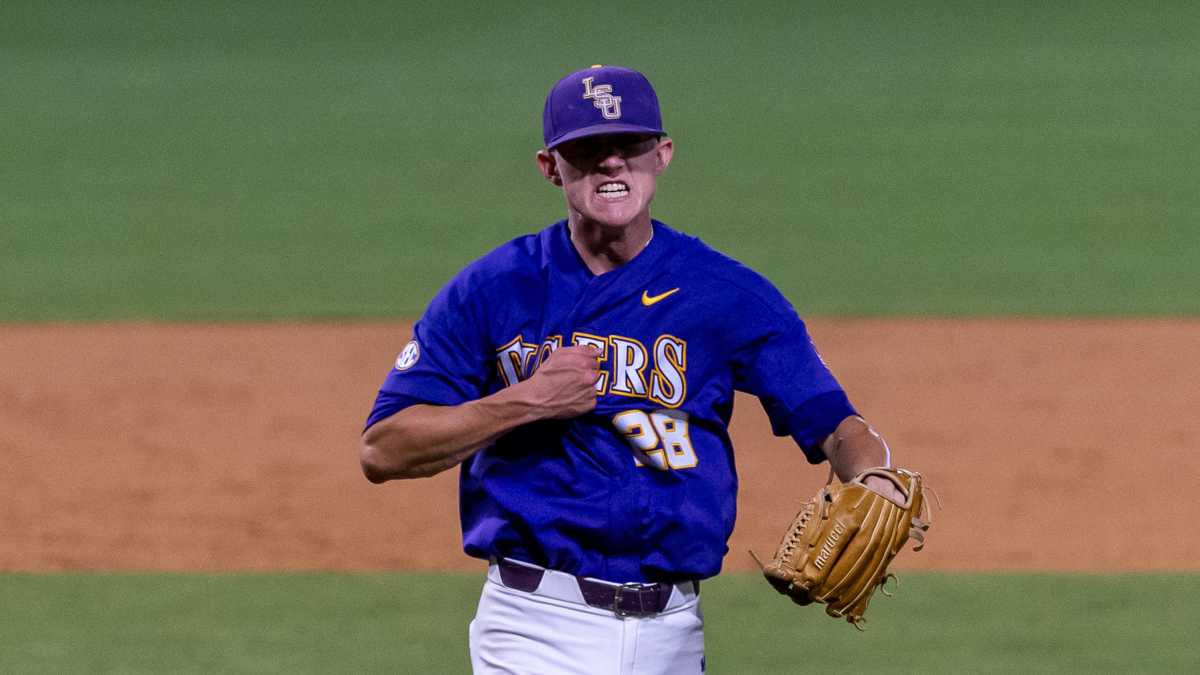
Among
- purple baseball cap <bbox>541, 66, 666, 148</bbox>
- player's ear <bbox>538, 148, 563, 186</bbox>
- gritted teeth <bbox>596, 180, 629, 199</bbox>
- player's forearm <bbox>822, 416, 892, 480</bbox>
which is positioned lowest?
player's forearm <bbox>822, 416, 892, 480</bbox>

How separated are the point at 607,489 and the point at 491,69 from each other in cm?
1704

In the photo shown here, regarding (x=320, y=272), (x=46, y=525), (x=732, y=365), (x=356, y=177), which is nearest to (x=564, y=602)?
(x=732, y=365)

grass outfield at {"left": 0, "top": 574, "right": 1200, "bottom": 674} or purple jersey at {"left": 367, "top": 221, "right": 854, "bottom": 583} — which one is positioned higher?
purple jersey at {"left": 367, "top": 221, "right": 854, "bottom": 583}

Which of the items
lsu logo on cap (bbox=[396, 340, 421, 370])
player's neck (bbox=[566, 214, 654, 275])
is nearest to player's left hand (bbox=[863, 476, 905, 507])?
player's neck (bbox=[566, 214, 654, 275])

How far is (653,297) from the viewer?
3826 mm

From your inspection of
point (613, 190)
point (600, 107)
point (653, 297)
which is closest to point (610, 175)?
point (613, 190)

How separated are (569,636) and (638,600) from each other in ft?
0.52

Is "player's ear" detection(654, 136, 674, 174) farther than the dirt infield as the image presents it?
No

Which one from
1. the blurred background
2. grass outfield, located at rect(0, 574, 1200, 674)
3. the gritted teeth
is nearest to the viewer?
the gritted teeth

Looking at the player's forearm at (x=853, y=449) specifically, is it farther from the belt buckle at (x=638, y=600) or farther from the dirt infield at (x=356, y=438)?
the dirt infield at (x=356, y=438)

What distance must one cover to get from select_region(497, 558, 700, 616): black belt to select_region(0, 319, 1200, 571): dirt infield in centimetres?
367

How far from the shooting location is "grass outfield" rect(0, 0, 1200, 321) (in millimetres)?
13070

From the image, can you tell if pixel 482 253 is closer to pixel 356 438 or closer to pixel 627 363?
pixel 356 438

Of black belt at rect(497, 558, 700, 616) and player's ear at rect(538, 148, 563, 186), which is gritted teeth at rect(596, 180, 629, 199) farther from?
black belt at rect(497, 558, 700, 616)
